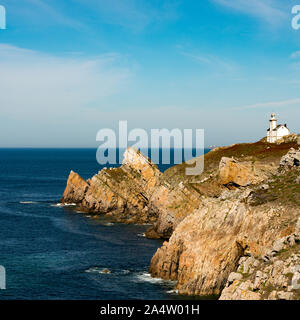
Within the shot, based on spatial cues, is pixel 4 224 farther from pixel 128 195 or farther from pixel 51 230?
pixel 128 195

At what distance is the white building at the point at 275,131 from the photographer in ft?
442

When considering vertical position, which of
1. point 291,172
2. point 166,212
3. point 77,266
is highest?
point 291,172

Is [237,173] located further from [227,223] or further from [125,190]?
[125,190]

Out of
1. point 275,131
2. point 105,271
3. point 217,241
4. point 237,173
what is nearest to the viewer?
point 217,241

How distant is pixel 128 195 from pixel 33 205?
3358 centimetres

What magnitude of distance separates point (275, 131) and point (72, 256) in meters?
89.5

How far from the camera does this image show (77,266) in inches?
2596

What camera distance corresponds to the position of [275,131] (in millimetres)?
136250

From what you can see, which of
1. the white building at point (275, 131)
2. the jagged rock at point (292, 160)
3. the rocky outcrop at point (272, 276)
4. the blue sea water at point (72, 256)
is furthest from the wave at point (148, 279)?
the white building at point (275, 131)

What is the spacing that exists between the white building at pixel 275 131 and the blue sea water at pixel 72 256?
6098cm

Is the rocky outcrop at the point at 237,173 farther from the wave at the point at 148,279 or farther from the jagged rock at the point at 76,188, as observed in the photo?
the jagged rock at the point at 76,188

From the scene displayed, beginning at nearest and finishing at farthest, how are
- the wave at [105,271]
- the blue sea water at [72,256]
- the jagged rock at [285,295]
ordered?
1. the jagged rock at [285,295]
2. the blue sea water at [72,256]
3. the wave at [105,271]

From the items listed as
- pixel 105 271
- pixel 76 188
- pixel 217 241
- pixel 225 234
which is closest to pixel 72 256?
pixel 105 271
